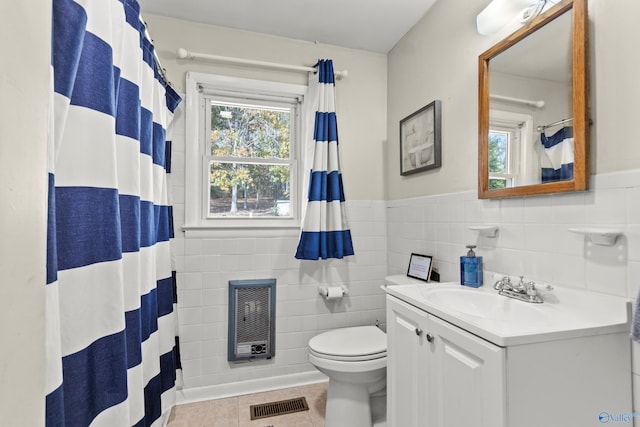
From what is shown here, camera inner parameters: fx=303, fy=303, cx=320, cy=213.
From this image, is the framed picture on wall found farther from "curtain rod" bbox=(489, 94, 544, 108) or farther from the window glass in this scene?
the window glass

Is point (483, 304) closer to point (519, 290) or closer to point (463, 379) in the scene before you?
point (519, 290)

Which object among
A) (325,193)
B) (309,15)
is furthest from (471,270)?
(309,15)

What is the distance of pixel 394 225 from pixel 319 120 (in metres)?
0.94

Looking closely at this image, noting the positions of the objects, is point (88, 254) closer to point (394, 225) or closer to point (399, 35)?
point (394, 225)

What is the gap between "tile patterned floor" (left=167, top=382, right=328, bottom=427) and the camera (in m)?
1.73

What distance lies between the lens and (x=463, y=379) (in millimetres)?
915

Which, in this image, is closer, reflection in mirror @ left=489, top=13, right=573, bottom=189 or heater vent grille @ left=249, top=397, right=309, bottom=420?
reflection in mirror @ left=489, top=13, right=573, bottom=189

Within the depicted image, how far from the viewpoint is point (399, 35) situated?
7.09 feet

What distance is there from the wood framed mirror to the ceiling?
0.80 meters

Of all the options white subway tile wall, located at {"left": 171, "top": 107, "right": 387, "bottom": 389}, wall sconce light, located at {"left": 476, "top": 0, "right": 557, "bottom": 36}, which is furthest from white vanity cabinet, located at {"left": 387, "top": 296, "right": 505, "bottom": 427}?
wall sconce light, located at {"left": 476, "top": 0, "right": 557, "bottom": 36}

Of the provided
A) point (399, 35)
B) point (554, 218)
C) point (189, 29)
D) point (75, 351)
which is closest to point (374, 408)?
point (554, 218)

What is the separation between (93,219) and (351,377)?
1349 millimetres

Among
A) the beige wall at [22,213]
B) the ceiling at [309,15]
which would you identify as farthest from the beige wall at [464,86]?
the beige wall at [22,213]

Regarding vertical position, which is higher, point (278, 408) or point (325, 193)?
point (325, 193)
